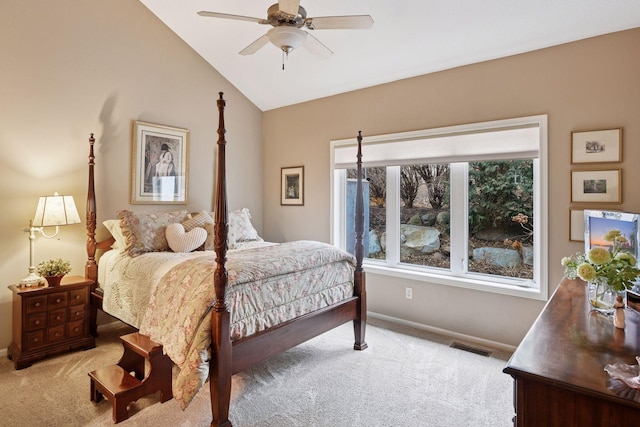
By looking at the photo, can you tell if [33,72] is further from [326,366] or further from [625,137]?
[625,137]

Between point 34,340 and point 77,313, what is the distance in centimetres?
34

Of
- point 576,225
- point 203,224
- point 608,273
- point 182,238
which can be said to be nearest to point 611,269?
point 608,273

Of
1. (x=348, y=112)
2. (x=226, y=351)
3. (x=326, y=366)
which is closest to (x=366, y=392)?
(x=326, y=366)

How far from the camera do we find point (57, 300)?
3059 mm

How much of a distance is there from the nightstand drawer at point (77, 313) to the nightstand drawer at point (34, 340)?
0.23 metres

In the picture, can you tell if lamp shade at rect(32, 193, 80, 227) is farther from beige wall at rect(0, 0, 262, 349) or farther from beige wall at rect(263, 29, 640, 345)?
beige wall at rect(263, 29, 640, 345)

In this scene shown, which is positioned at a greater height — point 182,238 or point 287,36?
point 287,36

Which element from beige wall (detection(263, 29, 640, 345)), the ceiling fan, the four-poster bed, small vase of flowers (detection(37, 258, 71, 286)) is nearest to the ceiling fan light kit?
the ceiling fan

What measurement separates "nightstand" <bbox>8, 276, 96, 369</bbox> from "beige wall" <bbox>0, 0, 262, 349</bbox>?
0.40 m

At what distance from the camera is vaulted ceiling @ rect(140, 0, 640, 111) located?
270cm

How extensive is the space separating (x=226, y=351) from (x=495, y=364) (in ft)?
7.18

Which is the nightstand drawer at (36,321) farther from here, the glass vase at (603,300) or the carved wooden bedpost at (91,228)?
the glass vase at (603,300)

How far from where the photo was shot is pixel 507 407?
2.32m

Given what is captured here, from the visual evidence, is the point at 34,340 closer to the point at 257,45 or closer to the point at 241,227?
the point at 241,227
